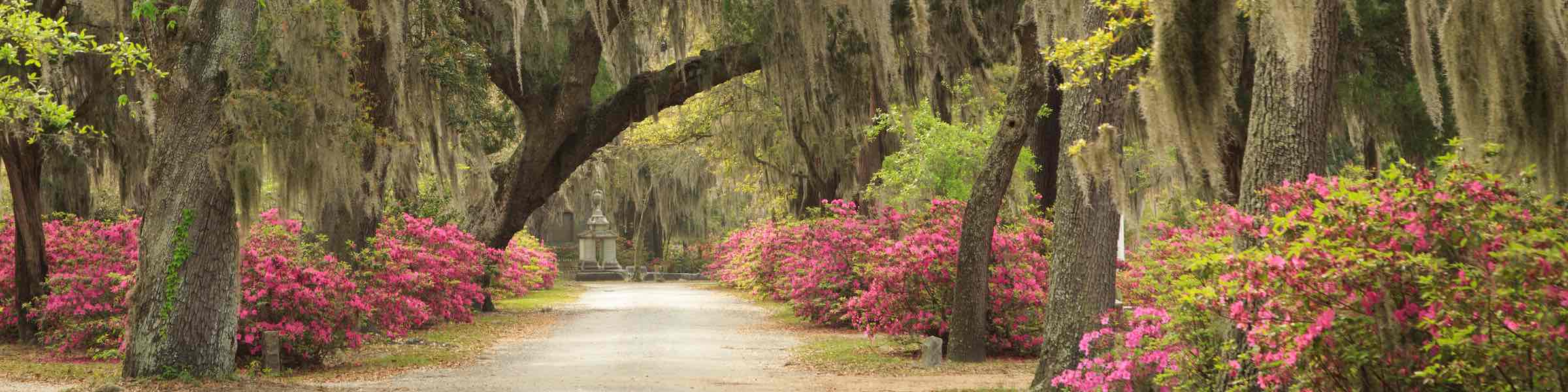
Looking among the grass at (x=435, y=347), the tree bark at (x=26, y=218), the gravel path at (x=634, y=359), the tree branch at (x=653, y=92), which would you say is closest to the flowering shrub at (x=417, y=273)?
the grass at (x=435, y=347)

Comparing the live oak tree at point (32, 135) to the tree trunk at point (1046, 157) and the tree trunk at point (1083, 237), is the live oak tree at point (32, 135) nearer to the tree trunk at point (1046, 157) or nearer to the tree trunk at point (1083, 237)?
the tree trunk at point (1083, 237)

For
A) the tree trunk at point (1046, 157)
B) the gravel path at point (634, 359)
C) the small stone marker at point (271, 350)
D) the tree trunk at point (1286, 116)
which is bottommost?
the gravel path at point (634, 359)

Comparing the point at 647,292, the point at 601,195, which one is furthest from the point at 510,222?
the point at 601,195

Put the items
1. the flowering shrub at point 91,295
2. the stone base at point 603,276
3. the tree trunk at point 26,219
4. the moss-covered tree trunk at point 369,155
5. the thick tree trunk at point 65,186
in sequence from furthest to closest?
1. the stone base at point 603,276
2. the thick tree trunk at point 65,186
3. the tree trunk at point 26,219
4. the flowering shrub at point 91,295
5. the moss-covered tree trunk at point 369,155

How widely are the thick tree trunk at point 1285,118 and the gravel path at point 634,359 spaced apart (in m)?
5.42

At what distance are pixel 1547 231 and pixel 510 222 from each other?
1787 centimetres

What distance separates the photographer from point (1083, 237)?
9.47 meters

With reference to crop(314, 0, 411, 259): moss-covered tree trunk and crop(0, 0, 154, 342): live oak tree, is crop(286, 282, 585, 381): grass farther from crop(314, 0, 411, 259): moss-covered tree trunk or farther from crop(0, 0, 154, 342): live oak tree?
crop(0, 0, 154, 342): live oak tree

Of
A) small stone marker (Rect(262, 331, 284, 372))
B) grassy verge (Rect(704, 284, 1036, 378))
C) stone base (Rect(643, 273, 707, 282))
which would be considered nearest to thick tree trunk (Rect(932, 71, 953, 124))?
grassy verge (Rect(704, 284, 1036, 378))

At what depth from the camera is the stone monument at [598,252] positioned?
49.3 metres

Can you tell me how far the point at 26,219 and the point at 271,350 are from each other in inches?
189

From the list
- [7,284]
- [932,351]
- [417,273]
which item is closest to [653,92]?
[417,273]

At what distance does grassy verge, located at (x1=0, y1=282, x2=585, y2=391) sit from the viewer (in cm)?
1183

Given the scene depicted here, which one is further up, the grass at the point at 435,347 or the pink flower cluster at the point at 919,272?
the pink flower cluster at the point at 919,272
